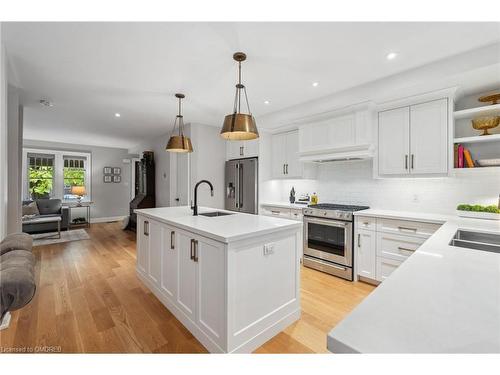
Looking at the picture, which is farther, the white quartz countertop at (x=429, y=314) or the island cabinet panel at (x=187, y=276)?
the island cabinet panel at (x=187, y=276)

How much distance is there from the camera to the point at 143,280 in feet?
9.55

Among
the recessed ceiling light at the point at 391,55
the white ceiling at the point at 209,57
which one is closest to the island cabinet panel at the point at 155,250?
the white ceiling at the point at 209,57

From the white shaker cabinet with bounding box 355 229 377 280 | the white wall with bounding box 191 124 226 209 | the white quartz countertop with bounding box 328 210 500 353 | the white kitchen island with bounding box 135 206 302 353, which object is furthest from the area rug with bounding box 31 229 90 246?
the white quartz countertop with bounding box 328 210 500 353

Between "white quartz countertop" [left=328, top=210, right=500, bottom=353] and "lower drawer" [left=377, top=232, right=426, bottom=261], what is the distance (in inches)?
66.0

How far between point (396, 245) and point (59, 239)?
6.42 meters

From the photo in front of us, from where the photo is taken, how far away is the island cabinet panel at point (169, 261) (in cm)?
217

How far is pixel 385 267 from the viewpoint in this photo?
279cm

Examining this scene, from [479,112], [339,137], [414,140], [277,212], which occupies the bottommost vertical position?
[277,212]

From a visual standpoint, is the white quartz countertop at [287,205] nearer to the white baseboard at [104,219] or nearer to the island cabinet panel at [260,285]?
the island cabinet panel at [260,285]

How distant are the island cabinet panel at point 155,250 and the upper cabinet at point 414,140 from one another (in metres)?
2.88

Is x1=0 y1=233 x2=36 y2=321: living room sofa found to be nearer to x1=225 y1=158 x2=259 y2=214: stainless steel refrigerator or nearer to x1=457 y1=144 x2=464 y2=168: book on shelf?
x1=225 y1=158 x2=259 y2=214: stainless steel refrigerator

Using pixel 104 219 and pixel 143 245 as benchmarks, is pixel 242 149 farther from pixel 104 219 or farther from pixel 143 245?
pixel 104 219

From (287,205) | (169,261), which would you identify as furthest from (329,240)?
(169,261)

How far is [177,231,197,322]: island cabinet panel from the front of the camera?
1.91m
